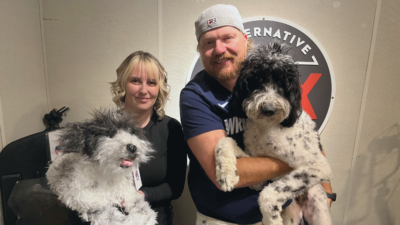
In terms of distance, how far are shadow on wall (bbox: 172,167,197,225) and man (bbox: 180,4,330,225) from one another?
0.86m

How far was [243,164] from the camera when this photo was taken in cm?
94

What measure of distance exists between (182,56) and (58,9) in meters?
1.24

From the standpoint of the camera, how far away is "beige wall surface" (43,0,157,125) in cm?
175

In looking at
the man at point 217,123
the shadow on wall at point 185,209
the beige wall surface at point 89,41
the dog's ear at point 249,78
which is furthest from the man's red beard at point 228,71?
the shadow on wall at point 185,209

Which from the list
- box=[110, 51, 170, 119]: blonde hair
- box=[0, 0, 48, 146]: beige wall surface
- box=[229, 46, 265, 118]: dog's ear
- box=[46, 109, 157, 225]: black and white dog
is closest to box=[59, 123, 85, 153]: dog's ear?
A: box=[46, 109, 157, 225]: black and white dog

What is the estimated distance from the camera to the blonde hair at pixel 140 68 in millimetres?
1237

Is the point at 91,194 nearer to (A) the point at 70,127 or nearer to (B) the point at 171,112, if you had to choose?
(A) the point at 70,127

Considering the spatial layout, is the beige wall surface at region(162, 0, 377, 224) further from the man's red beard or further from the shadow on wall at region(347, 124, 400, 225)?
the man's red beard

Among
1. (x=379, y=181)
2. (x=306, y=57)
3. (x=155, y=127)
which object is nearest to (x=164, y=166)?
(x=155, y=127)

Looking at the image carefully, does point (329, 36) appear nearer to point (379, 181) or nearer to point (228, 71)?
point (228, 71)

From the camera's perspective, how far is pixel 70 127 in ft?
2.72

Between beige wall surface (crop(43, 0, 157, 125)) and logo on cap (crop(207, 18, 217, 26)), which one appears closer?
logo on cap (crop(207, 18, 217, 26))

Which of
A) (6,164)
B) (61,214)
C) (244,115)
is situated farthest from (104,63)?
(244,115)

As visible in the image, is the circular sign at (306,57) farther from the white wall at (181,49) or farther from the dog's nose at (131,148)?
the dog's nose at (131,148)
